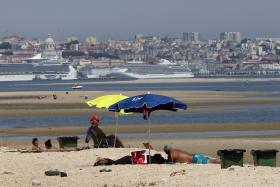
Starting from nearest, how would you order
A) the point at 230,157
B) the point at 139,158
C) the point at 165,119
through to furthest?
the point at 230,157
the point at 139,158
the point at 165,119

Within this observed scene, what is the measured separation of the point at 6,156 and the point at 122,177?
17.2 feet

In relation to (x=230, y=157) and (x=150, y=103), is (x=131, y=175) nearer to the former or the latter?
(x=230, y=157)

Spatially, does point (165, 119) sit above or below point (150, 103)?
below

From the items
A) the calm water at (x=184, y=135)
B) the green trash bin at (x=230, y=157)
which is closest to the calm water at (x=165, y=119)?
the calm water at (x=184, y=135)

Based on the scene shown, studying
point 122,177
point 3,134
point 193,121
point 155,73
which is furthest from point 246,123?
point 155,73

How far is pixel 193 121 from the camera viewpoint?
38344 mm

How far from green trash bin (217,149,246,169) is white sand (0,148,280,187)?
152 mm

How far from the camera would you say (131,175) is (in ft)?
47.8

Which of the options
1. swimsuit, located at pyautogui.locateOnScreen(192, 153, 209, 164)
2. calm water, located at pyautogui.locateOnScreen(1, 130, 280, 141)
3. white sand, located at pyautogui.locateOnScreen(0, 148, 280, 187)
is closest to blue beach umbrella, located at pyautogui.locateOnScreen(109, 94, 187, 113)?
swimsuit, located at pyautogui.locateOnScreen(192, 153, 209, 164)

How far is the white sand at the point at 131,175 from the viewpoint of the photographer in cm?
1312

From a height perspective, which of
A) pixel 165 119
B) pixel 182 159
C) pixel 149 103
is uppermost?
pixel 149 103

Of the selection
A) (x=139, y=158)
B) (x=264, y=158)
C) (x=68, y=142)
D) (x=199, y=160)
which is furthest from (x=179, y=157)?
(x=68, y=142)

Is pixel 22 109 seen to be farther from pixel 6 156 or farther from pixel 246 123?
pixel 6 156

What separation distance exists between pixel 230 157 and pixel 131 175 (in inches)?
65.5
